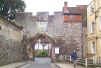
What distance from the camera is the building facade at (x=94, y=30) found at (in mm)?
17422

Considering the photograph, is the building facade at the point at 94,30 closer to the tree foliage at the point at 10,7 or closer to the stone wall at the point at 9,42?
the stone wall at the point at 9,42

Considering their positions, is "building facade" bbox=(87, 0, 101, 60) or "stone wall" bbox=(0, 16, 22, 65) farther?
"building facade" bbox=(87, 0, 101, 60)

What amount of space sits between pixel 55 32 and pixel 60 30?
2.60 ft

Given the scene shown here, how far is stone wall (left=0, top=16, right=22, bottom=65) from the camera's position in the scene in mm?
15277

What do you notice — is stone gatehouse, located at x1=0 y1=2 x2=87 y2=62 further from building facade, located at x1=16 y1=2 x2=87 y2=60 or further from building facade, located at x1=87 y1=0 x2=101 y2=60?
building facade, located at x1=87 y1=0 x2=101 y2=60

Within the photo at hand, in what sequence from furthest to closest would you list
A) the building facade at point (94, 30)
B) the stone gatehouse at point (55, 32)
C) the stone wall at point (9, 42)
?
1. the stone gatehouse at point (55, 32)
2. the building facade at point (94, 30)
3. the stone wall at point (9, 42)

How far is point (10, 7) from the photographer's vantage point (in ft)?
89.2

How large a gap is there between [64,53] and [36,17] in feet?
21.8

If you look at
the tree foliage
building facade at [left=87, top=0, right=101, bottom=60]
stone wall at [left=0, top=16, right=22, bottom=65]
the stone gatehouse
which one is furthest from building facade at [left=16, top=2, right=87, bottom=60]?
the tree foliage

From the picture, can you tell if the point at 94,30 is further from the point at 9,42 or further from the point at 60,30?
the point at 9,42

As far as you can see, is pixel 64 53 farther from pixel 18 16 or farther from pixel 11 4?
pixel 11 4

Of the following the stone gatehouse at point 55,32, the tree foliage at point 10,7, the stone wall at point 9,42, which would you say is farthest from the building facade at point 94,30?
the tree foliage at point 10,7

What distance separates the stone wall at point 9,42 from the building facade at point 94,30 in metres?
9.65

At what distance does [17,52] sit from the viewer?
20344 mm
